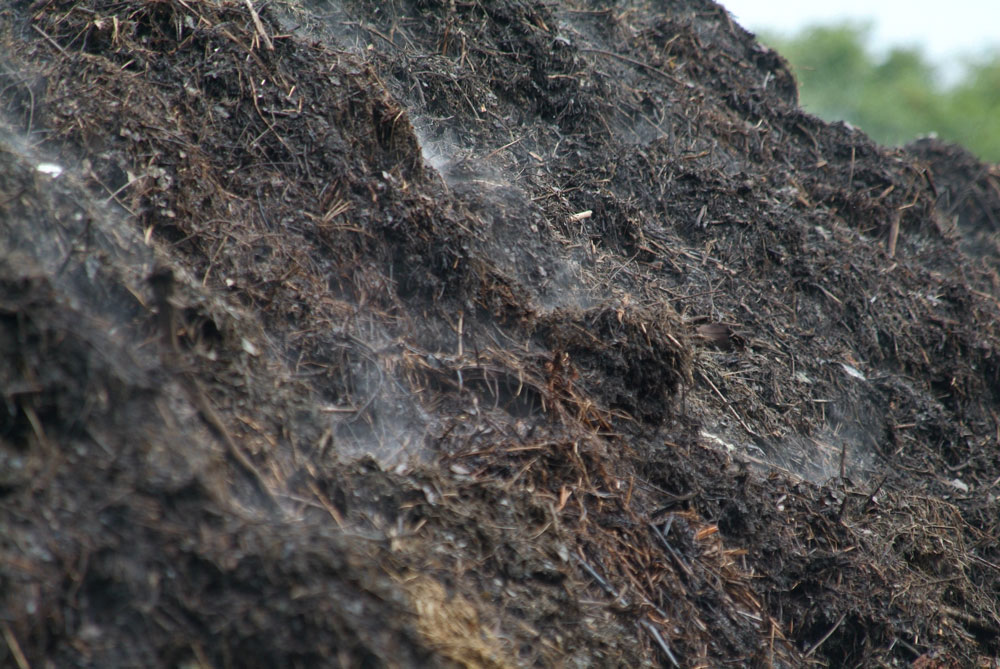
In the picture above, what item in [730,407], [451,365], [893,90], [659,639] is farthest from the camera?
[893,90]

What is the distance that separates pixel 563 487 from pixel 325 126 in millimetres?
1840

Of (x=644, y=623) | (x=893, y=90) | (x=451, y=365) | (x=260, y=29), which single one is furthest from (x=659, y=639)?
(x=893, y=90)

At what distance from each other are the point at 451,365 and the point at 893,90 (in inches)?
696

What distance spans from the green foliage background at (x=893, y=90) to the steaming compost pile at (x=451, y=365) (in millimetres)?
12434

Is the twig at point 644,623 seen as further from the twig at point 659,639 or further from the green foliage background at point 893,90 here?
the green foliage background at point 893,90

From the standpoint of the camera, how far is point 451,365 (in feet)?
9.03

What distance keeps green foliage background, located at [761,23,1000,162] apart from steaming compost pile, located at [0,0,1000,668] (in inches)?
490

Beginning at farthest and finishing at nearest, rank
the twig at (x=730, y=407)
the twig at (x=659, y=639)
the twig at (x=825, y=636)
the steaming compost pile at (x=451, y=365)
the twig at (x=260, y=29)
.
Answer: the twig at (x=730, y=407) → the twig at (x=260, y=29) → the twig at (x=825, y=636) → the twig at (x=659, y=639) → the steaming compost pile at (x=451, y=365)

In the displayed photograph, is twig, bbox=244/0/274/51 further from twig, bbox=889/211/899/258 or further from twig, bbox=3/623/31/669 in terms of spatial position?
twig, bbox=889/211/899/258

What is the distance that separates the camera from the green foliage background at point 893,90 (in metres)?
15.8

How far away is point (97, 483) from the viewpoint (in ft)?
5.53

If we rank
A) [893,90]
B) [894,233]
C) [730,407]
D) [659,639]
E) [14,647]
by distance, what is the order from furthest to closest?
[893,90] → [894,233] → [730,407] → [659,639] → [14,647]

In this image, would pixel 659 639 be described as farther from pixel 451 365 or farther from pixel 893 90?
pixel 893 90

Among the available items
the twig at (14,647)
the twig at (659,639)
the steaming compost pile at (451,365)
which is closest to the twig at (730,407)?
the steaming compost pile at (451,365)
